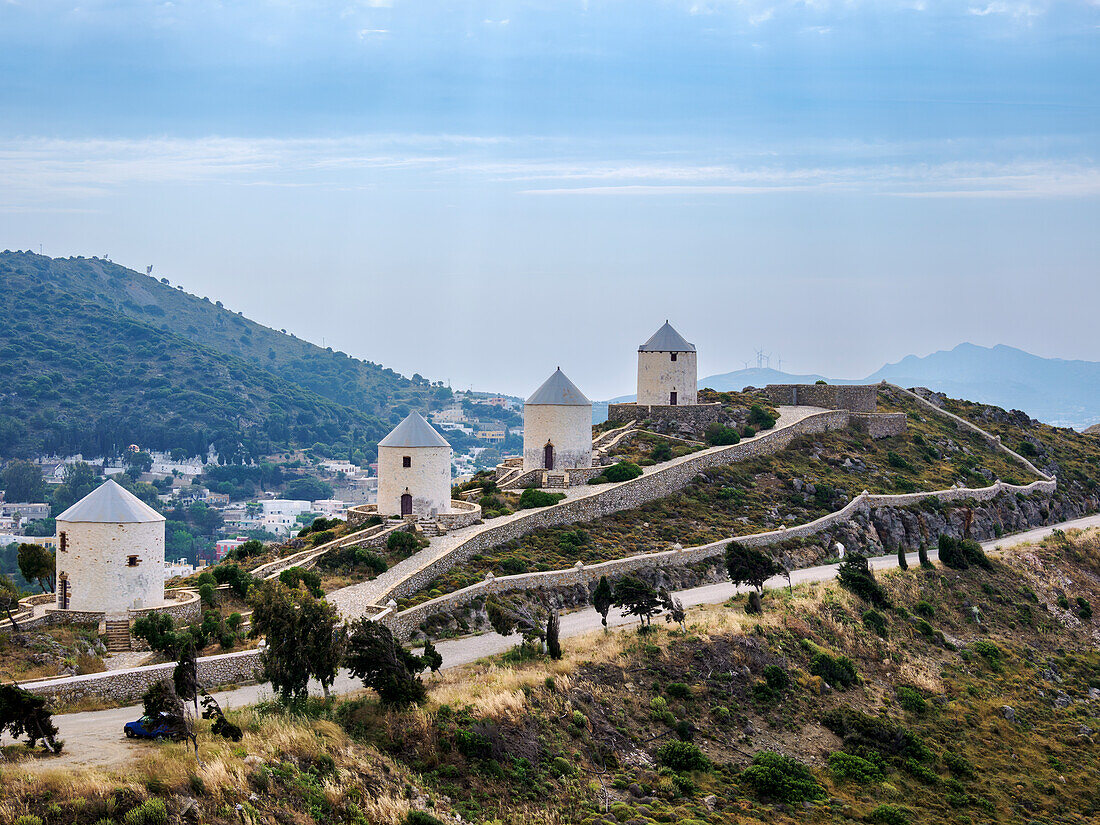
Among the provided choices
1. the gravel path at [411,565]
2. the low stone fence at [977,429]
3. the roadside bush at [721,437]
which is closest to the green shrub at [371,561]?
the gravel path at [411,565]

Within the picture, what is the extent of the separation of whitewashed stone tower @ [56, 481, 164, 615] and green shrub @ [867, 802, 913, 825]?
2074 cm

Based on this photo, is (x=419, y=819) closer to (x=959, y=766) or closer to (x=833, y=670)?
(x=833, y=670)

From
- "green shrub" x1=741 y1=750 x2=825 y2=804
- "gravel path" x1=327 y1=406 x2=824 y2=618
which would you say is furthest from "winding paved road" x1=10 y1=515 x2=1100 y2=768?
"green shrub" x1=741 y1=750 x2=825 y2=804

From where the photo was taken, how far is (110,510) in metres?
33.2

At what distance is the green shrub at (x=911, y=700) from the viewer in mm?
33531

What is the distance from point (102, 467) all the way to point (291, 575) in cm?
13998

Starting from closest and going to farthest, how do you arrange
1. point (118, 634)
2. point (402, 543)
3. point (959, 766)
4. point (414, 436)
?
1. point (959, 766)
2. point (118, 634)
3. point (402, 543)
4. point (414, 436)

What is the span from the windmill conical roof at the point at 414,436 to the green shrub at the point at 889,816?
20808mm

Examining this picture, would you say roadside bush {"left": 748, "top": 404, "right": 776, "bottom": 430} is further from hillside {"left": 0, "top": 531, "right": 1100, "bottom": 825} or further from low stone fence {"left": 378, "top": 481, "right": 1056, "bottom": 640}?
hillside {"left": 0, "top": 531, "right": 1100, "bottom": 825}

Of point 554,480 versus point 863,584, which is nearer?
point 863,584

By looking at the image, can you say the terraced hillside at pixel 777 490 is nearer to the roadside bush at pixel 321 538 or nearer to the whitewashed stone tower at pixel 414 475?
the whitewashed stone tower at pixel 414 475

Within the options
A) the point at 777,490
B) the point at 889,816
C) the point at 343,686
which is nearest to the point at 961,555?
the point at 777,490

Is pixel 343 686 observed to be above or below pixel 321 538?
below

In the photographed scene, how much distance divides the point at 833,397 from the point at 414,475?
3364cm
